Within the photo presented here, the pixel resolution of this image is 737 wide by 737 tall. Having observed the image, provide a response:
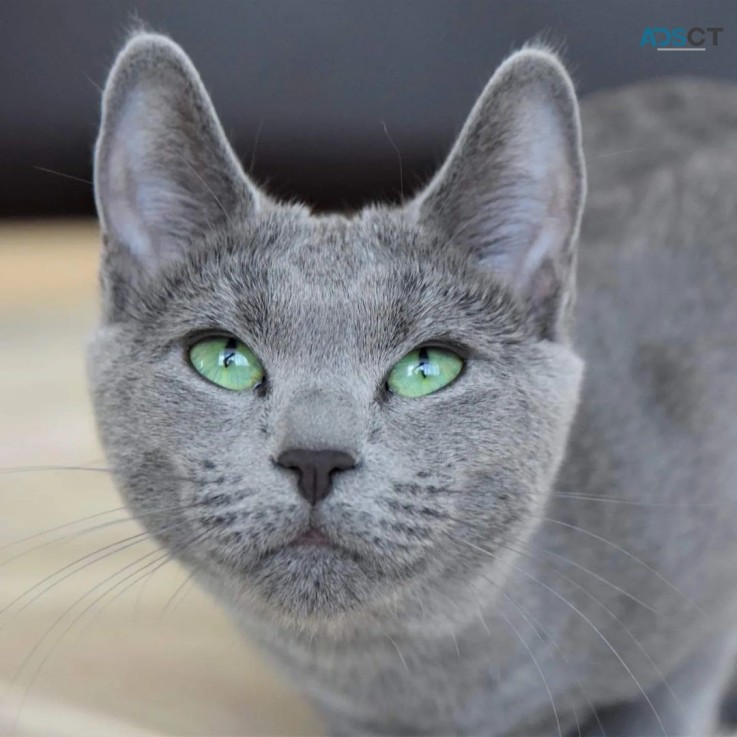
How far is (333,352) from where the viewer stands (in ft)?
3.11

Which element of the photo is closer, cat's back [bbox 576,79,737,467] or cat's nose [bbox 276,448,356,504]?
cat's nose [bbox 276,448,356,504]

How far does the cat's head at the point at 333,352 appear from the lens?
892 mm

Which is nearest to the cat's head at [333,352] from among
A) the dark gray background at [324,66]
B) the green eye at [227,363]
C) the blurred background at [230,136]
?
the green eye at [227,363]

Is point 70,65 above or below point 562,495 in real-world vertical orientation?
above

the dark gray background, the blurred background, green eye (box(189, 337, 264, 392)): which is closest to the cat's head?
green eye (box(189, 337, 264, 392))

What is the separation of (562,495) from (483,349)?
20cm

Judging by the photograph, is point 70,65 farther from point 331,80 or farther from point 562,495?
point 562,495

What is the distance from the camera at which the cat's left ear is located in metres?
1.00

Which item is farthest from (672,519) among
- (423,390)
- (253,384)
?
(253,384)

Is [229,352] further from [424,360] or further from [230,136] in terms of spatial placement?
[230,136]

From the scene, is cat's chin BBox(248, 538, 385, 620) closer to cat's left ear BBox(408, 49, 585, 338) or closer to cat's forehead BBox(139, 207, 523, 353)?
cat's forehead BBox(139, 207, 523, 353)

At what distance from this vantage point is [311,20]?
147 cm

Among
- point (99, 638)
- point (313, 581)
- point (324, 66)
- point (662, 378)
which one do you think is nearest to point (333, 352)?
point (313, 581)

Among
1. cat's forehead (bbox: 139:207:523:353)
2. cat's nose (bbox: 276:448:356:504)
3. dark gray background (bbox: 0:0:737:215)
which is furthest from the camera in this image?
dark gray background (bbox: 0:0:737:215)
